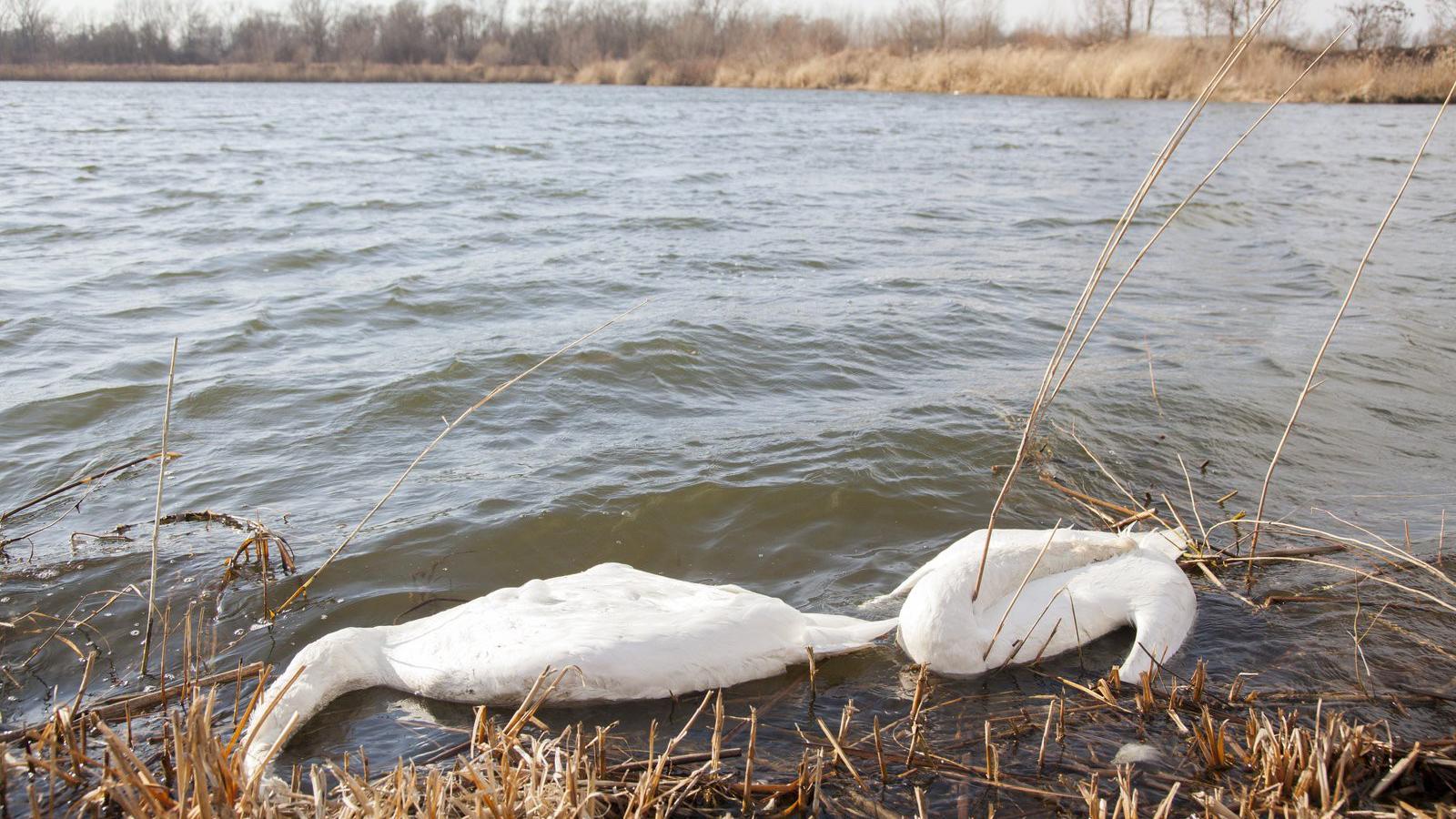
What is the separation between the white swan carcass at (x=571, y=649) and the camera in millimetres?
3057

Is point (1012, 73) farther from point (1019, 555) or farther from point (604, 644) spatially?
point (604, 644)

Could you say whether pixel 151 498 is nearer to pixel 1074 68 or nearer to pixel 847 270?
pixel 847 270

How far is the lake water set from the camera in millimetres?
3979

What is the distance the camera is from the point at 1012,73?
34.0m

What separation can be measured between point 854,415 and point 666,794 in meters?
3.73

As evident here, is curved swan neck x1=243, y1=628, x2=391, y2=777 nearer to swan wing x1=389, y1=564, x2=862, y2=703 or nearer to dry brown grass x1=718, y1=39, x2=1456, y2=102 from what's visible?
swan wing x1=389, y1=564, x2=862, y2=703

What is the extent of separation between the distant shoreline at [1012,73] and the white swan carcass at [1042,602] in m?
30.9

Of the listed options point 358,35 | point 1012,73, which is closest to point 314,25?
point 358,35

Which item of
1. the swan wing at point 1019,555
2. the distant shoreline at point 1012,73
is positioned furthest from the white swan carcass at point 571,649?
the distant shoreline at point 1012,73

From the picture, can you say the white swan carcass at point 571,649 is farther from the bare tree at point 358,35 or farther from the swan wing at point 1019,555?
the bare tree at point 358,35

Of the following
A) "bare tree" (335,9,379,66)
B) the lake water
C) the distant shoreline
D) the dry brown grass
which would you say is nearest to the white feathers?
the lake water

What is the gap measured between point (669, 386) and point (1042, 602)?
11.3ft

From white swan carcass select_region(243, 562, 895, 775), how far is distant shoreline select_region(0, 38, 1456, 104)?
3165 cm

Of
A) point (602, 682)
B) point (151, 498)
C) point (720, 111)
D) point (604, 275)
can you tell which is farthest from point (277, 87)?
point (602, 682)
